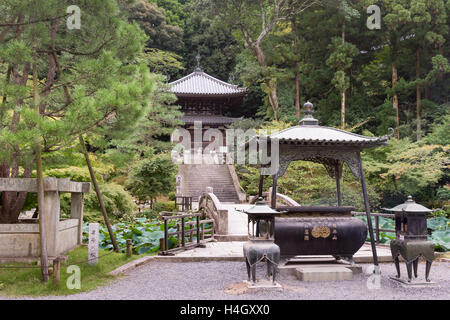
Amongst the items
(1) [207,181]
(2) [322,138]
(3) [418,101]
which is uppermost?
(3) [418,101]

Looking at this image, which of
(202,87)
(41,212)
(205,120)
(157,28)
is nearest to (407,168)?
(41,212)

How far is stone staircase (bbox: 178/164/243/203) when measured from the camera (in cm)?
2220

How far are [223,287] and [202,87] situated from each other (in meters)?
28.7

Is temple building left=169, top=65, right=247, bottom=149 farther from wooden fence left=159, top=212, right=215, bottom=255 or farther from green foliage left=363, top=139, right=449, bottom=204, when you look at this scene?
wooden fence left=159, top=212, right=215, bottom=255

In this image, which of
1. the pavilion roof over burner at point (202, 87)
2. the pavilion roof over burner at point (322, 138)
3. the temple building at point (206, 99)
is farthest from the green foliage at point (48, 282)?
the pavilion roof over burner at point (202, 87)

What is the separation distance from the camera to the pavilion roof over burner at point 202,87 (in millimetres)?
32250

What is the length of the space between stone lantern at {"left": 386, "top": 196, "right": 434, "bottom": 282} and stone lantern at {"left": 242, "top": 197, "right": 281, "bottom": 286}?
2.25 metres

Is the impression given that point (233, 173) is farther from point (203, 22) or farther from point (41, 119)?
point (203, 22)

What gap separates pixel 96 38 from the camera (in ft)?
25.4

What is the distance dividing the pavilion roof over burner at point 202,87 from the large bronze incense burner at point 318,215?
79.0 ft

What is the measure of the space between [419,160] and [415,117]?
282 inches

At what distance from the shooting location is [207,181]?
79.0 feet

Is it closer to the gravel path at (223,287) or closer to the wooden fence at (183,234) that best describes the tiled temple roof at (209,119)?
the wooden fence at (183,234)

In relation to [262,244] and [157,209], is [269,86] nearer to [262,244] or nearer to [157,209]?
[157,209]
